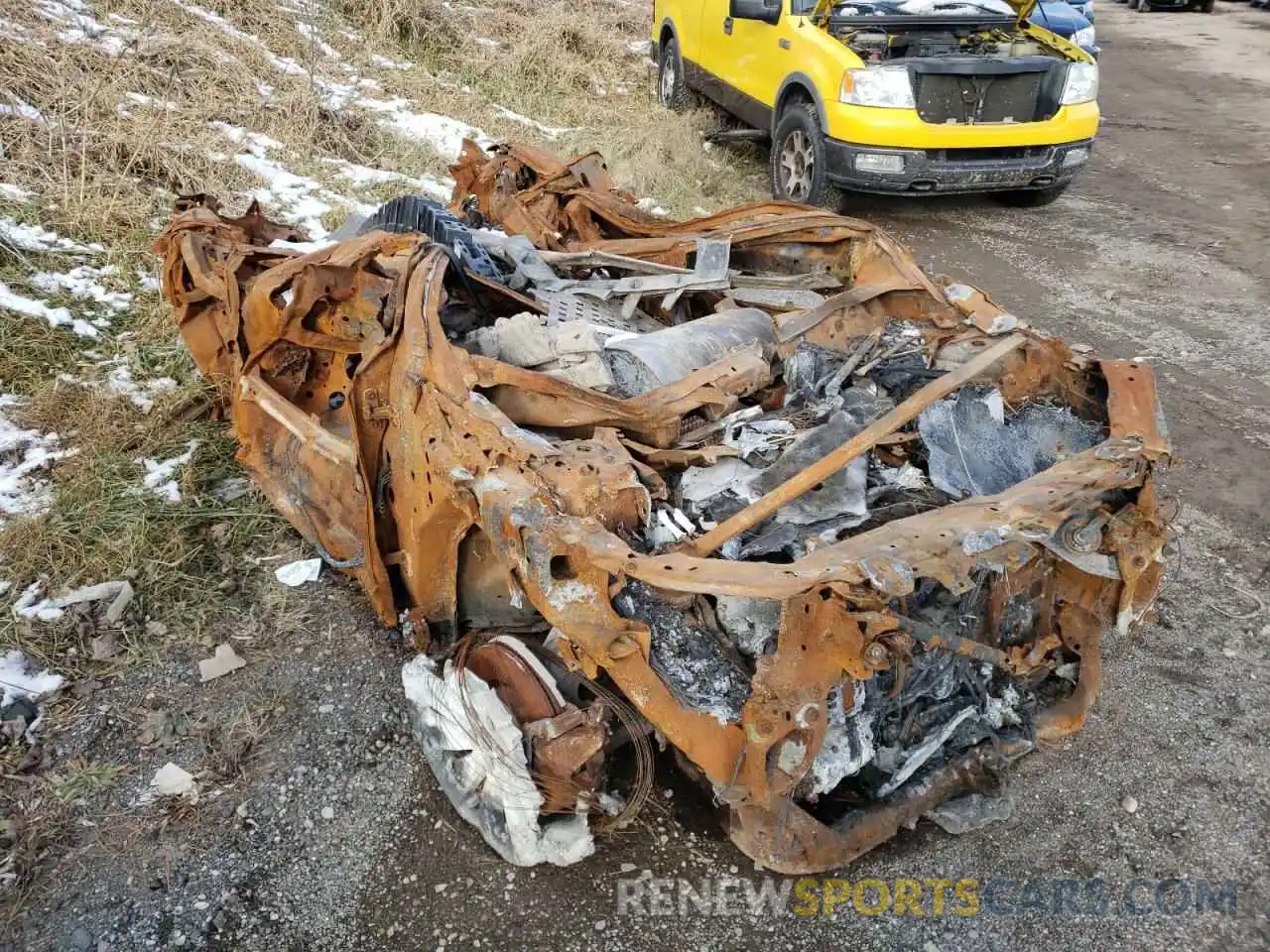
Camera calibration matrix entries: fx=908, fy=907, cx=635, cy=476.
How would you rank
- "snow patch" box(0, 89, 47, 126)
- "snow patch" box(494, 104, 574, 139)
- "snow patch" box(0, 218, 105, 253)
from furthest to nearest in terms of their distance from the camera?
"snow patch" box(494, 104, 574, 139) < "snow patch" box(0, 89, 47, 126) < "snow patch" box(0, 218, 105, 253)

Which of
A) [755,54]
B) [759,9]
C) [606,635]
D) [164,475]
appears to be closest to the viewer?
[606,635]

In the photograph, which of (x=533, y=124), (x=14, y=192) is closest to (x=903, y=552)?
(x=14, y=192)

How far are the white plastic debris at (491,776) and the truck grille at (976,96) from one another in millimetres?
5496

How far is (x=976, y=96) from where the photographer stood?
638 cm

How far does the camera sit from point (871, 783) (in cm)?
242

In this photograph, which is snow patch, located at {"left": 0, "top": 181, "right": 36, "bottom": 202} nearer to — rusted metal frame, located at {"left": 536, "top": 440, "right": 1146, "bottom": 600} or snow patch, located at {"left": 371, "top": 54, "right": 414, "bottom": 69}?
snow patch, located at {"left": 371, "top": 54, "right": 414, "bottom": 69}

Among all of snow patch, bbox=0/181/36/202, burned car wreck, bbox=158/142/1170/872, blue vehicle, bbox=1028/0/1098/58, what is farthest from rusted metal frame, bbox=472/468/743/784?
blue vehicle, bbox=1028/0/1098/58

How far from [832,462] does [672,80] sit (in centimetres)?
823

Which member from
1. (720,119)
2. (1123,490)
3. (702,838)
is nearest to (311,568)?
(702,838)

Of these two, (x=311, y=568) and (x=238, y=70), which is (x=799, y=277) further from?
(x=238, y=70)

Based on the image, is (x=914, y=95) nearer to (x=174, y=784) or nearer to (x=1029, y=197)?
(x=1029, y=197)

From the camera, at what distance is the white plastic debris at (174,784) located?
2652mm

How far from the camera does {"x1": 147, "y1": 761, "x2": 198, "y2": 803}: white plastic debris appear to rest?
265 centimetres

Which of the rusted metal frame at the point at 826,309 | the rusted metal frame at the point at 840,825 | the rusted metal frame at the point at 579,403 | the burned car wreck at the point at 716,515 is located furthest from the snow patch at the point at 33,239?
the rusted metal frame at the point at 840,825
